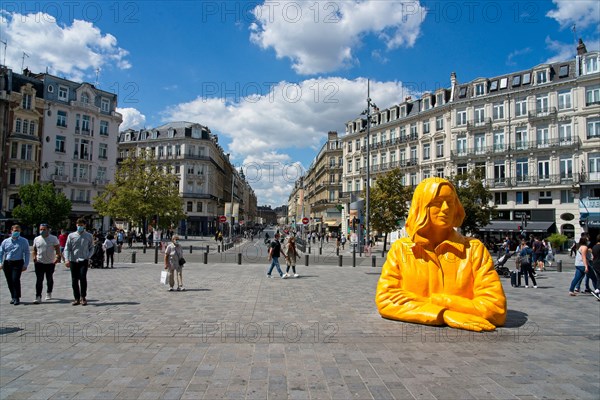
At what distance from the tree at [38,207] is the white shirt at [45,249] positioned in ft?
99.7

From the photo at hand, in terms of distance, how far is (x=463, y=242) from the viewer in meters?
8.09

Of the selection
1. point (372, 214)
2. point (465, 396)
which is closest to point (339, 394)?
point (465, 396)

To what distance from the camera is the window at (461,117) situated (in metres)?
41.6

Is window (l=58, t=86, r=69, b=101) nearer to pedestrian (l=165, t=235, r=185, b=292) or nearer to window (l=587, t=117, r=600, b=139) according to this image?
pedestrian (l=165, t=235, r=185, b=292)

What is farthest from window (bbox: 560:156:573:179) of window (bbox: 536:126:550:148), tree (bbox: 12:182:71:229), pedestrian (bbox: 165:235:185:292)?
tree (bbox: 12:182:71:229)

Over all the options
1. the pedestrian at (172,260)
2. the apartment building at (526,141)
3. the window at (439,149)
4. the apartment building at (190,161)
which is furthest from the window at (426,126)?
the pedestrian at (172,260)

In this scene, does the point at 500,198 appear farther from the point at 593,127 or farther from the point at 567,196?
the point at 593,127

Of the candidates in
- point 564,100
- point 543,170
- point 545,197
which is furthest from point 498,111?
Result: point 545,197

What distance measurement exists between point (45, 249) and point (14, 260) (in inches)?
25.3

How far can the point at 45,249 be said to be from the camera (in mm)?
9586

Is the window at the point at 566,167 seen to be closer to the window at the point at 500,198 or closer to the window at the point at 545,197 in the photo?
the window at the point at 545,197

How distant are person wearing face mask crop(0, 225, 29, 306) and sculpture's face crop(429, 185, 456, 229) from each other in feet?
30.2

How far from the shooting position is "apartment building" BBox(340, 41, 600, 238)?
3359cm

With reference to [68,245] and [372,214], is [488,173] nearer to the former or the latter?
[372,214]
